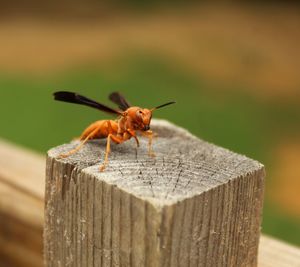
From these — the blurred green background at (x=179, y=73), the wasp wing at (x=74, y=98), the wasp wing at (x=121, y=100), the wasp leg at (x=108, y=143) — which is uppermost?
the wasp wing at (x=74, y=98)

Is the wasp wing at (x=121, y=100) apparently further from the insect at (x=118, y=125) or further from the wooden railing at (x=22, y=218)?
the wooden railing at (x=22, y=218)

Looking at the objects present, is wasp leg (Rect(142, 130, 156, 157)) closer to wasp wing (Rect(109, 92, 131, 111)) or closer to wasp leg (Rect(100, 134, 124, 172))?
wasp leg (Rect(100, 134, 124, 172))

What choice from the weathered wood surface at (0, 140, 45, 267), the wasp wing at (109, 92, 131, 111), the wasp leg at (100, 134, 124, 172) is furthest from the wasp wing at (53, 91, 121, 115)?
the weathered wood surface at (0, 140, 45, 267)

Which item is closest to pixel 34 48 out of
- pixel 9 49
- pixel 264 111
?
pixel 9 49

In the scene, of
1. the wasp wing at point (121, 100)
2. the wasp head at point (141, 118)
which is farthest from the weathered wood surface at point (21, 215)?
the wasp head at point (141, 118)

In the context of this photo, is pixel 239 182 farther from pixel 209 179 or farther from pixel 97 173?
pixel 97 173

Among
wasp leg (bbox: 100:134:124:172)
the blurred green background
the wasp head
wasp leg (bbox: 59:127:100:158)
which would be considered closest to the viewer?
wasp leg (bbox: 100:134:124:172)
